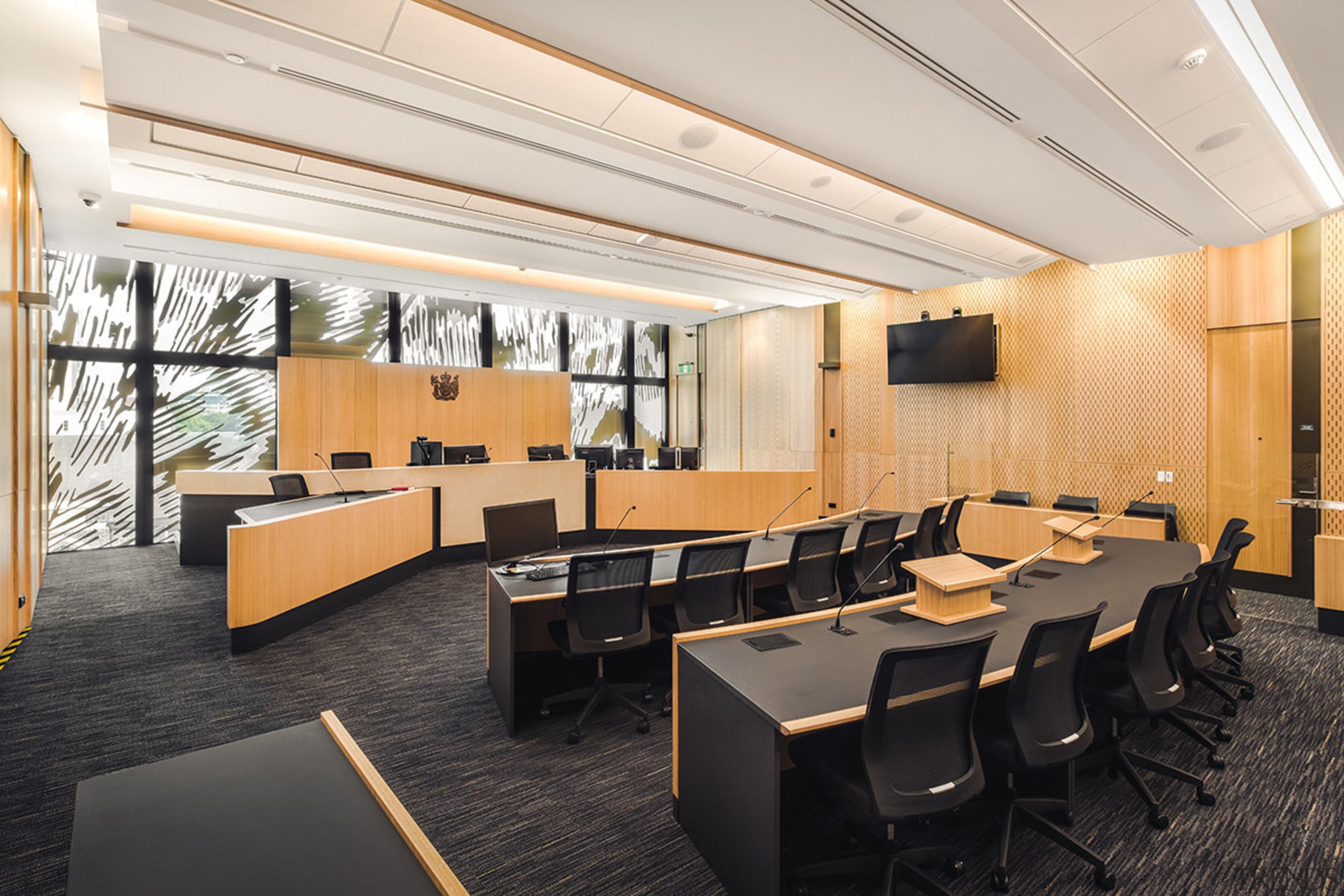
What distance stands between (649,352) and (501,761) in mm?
9873

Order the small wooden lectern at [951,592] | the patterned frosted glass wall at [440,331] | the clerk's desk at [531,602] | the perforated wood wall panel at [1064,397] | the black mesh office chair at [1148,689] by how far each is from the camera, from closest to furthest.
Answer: the black mesh office chair at [1148,689] → the small wooden lectern at [951,592] → the clerk's desk at [531,602] → the perforated wood wall panel at [1064,397] → the patterned frosted glass wall at [440,331]

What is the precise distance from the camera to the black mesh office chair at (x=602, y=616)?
3.16 m

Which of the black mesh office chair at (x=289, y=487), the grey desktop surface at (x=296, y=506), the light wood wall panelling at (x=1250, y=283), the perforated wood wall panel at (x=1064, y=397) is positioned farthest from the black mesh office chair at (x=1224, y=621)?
the black mesh office chair at (x=289, y=487)

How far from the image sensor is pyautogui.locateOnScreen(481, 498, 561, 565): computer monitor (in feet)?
13.0

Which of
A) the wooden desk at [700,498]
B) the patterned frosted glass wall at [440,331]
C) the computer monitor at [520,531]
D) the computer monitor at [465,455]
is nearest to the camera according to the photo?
the computer monitor at [520,531]

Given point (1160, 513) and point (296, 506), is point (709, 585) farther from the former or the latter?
point (1160, 513)

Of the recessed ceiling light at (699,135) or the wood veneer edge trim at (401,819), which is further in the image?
the recessed ceiling light at (699,135)

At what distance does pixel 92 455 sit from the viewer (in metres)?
7.29

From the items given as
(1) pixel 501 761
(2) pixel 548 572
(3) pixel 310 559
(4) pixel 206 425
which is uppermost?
(4) pixel 206 425

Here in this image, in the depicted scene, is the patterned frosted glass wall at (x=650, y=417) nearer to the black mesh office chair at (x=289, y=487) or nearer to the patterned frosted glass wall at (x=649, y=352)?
the patterned frosted glass wall at (x=649, y=352)

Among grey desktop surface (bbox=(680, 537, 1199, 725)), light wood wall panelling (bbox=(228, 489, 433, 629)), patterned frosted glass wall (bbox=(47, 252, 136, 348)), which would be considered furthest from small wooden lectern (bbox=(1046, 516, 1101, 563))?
patterned frosted glass wall (bbox=(47, 252, 136, 348))

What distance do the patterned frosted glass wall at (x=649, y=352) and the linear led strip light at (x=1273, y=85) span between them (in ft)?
30.4

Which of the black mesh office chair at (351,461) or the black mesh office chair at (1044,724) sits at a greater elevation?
the black mesh office chair at (351,461)

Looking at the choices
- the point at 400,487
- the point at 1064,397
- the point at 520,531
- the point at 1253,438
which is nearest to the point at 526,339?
the point at 400,487
